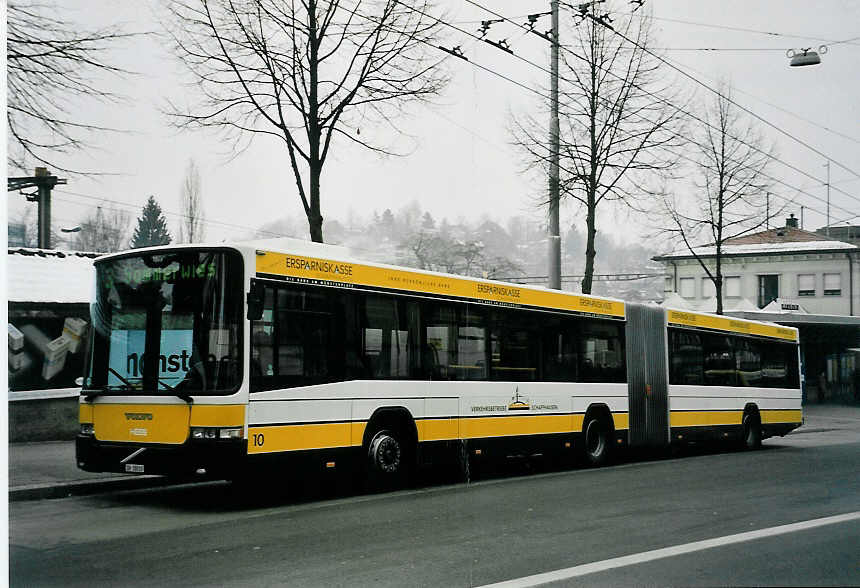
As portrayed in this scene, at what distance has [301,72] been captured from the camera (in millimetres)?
7785

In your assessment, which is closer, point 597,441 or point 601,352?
point 597,441

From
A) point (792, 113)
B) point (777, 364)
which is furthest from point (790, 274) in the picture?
point (777, 364)

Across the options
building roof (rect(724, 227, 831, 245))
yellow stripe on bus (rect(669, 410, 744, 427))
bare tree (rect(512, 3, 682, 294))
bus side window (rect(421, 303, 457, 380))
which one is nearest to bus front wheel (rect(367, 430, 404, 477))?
bus side window (rect(421, 303, 457, 380))

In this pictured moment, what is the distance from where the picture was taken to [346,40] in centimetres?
799

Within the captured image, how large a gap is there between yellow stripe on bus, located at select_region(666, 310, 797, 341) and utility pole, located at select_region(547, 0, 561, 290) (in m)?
4.43

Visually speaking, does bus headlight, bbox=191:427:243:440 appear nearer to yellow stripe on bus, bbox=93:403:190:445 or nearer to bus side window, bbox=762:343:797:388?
yellow stripe on bus, bbox=93:403:190:445

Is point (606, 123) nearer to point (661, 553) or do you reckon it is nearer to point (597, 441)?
point (661, 553)

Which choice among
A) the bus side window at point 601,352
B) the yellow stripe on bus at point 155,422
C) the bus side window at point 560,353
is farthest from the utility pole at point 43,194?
the bus side window at point 601,352

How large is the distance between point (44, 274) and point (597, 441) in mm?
9226

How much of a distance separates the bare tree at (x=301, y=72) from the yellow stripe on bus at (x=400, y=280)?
0.81 metres

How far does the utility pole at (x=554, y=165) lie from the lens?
30.1ft

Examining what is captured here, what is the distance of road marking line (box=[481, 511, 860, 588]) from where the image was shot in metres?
6.14

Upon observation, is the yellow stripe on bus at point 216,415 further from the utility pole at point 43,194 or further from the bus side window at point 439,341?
the bus side window at point 439,341

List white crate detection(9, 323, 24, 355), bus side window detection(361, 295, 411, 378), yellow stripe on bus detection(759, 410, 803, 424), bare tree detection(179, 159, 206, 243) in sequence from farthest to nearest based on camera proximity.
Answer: yellow stripe on bus detection(759, 410, 803, 424) → bus side window detection(361, 295, 411, 378) → bare tree detection(179, 159, 206, 243) → white crate detection(9, 323, 24, 355)
